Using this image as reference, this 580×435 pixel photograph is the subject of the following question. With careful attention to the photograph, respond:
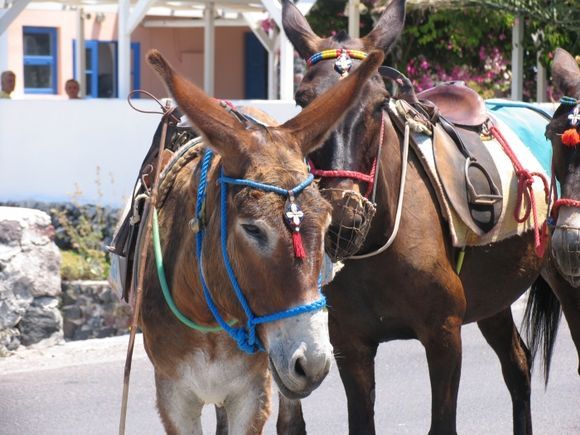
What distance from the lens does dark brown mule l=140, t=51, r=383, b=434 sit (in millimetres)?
3221

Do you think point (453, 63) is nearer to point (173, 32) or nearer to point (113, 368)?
point (173, 32)

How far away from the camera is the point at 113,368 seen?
26.3 feet

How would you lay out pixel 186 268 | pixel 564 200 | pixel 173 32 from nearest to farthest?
pixel 186 268 < pixel 564 200 < pixel 173 32

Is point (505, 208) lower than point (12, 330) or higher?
higher

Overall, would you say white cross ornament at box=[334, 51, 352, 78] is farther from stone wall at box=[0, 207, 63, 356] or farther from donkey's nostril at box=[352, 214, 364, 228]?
stone wall at box=[0, 207, 63, 356]

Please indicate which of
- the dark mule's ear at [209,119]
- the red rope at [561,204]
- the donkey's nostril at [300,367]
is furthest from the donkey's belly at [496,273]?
the donkey's nostril at [300,367]

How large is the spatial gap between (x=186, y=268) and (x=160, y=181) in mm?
629

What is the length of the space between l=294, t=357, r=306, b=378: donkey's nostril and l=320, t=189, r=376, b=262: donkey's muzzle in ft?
A: 3.54

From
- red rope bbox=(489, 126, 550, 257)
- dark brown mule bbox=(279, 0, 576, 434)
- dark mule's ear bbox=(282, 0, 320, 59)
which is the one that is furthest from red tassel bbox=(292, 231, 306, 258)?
red rope bbox=(489, 126, 550, 257)

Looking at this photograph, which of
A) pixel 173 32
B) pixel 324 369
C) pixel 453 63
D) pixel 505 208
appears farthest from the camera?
pixel 173 32

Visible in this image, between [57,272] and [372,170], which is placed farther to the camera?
[57,272]

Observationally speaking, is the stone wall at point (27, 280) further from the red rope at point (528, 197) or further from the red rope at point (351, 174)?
the red rope at point (351, 174)

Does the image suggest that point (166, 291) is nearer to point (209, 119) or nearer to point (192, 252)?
point (192, 252)

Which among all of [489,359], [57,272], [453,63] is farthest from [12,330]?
[453,63]
